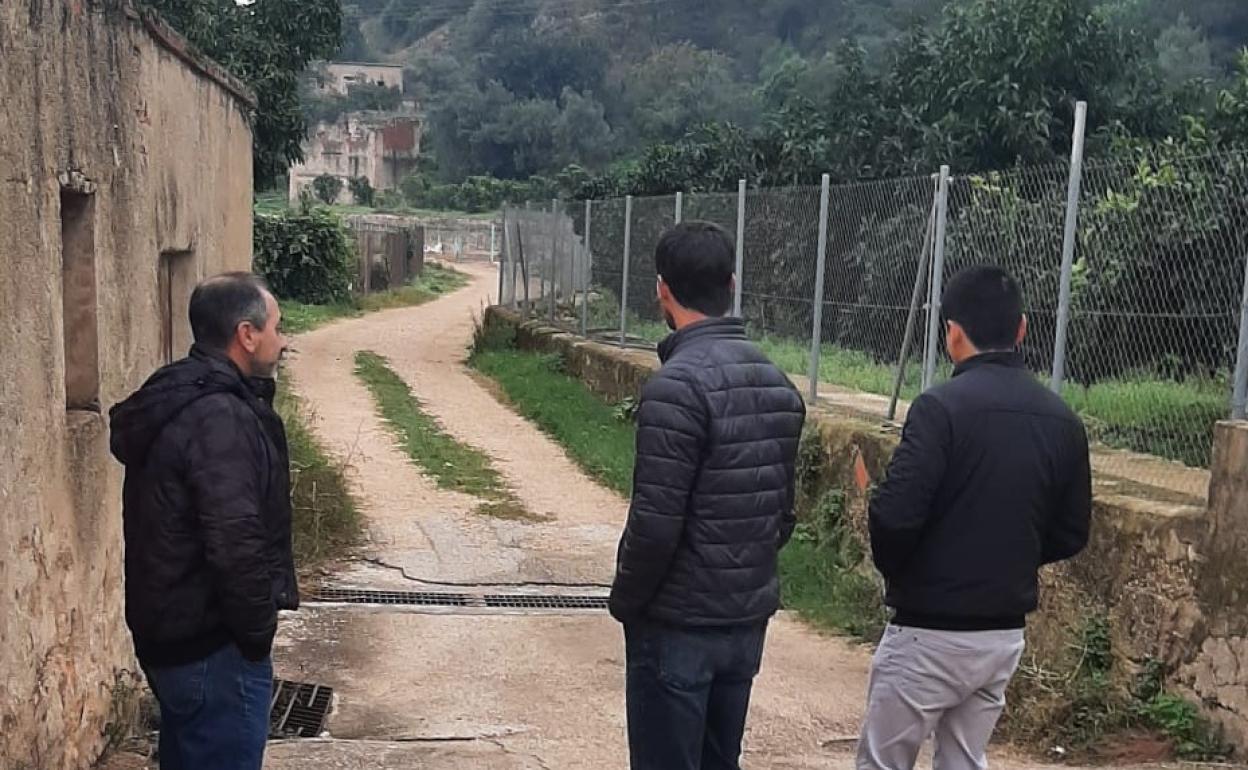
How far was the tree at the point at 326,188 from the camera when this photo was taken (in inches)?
2478

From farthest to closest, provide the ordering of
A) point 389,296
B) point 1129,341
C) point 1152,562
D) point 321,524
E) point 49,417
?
point 389,296
point 321,524
point 1129,341
point 1152,562
point 49,417

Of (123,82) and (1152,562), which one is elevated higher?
(123,82)

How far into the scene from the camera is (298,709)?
5223 mm

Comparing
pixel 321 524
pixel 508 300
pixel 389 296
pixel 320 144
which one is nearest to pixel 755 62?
pixel 320 144

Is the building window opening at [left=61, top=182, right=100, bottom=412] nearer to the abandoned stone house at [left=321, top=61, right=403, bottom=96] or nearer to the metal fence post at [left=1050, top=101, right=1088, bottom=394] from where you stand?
the metal fence post at [left=1050, top=101, right=1088, bottom=394]

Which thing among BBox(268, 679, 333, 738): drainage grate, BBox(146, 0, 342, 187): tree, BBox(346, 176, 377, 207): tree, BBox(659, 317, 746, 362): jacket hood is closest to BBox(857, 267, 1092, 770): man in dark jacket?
BBox(659, 317, 746, 362): jacket hood

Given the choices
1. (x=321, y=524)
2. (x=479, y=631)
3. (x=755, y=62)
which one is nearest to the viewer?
(x=479, y=631)

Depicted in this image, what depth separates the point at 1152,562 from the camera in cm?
502

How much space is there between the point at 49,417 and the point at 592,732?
242 cm

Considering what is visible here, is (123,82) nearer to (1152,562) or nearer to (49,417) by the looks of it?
(49,417)

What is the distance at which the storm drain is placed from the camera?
267 inches

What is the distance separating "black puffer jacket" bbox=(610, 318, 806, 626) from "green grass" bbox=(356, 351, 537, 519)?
5839mm

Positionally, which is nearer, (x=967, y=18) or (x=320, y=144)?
(x=967, y=18)

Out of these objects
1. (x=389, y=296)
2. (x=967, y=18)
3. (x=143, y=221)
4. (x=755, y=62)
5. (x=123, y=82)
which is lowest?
(x=389, y=296)
